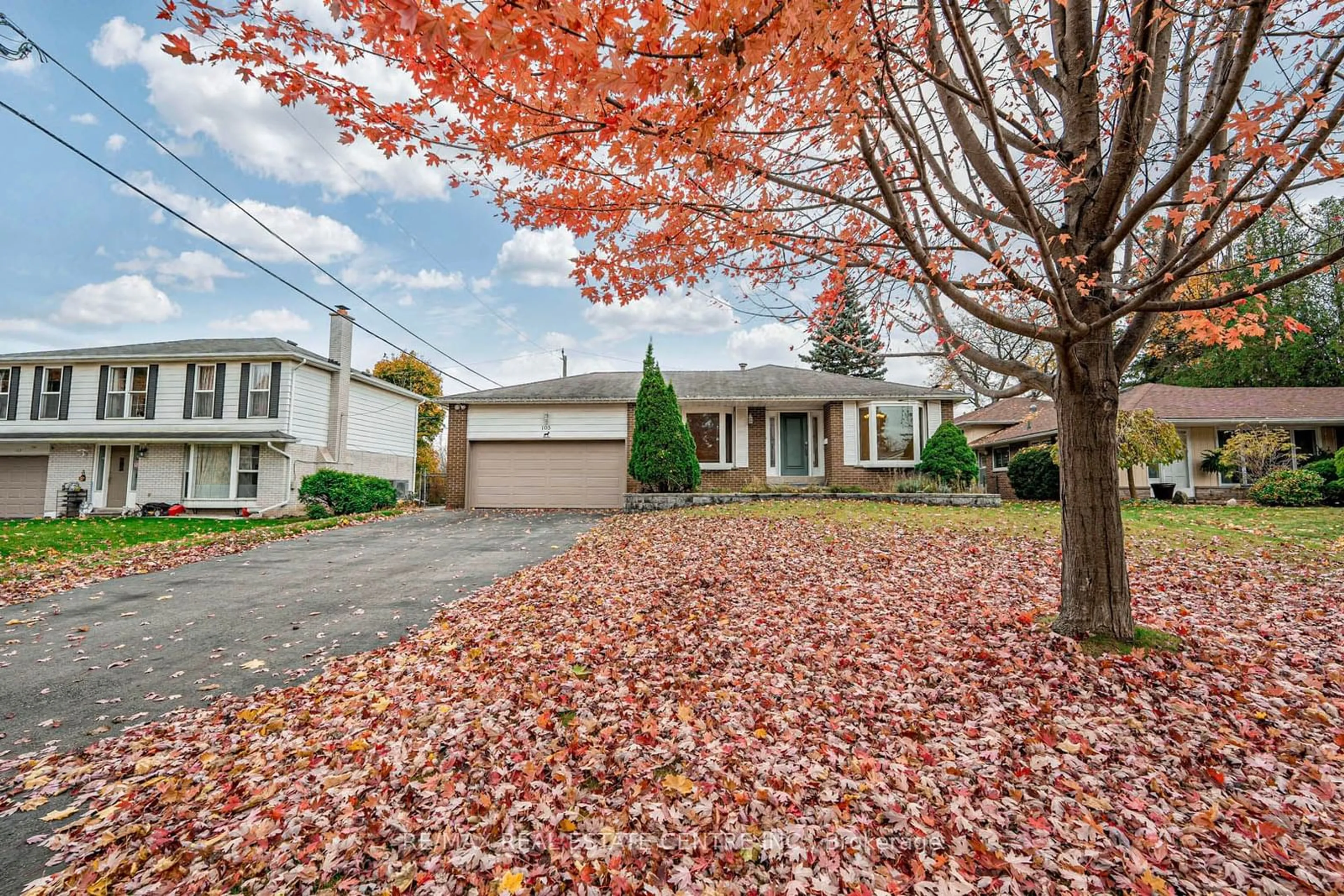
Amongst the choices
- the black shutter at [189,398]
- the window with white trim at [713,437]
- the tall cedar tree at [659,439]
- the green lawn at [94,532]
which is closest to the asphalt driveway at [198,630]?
the green lawn at [94,532]

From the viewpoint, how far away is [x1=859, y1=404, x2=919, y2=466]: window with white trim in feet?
50.0

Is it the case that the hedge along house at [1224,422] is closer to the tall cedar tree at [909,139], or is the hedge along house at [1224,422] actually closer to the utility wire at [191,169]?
the tall cedar tree at [909,139]

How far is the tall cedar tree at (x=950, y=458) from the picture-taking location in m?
13.9

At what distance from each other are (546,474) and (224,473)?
1000 cm

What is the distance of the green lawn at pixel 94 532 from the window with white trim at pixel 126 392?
11.8 ft

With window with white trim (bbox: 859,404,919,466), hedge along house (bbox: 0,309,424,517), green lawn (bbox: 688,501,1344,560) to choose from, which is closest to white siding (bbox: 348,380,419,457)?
hedge along house (bbox: 0,309,424,517)

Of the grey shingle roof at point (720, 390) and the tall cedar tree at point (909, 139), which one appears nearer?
the tall cedar tree at point (909, 139)

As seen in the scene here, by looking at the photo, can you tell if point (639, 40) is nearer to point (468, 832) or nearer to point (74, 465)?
point (468, 832)

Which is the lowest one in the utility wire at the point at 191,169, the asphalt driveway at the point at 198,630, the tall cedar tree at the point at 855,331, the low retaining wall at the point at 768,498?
the asphalt driveway at the point at 198,630

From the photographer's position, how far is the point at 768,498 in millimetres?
13516

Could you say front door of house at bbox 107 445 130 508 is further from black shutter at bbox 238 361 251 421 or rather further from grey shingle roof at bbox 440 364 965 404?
grey shingle roof at bbox 440 364 965 404

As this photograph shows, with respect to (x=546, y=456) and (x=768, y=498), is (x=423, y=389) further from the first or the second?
(x=768, y=498)

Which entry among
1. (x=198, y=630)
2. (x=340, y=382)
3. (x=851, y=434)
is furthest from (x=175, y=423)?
(x=851, y=434)

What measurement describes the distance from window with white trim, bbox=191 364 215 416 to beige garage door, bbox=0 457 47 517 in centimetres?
571
